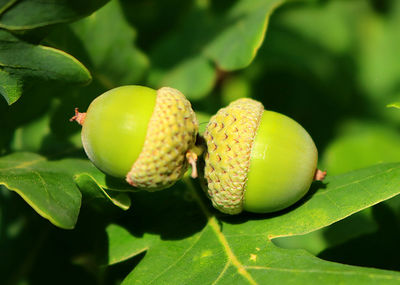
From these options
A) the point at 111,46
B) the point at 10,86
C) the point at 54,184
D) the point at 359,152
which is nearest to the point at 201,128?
the point at 111,46

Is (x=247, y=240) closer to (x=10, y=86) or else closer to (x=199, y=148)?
(x=199, y=148)

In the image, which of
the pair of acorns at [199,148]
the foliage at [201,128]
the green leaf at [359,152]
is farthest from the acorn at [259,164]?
the green leaf at [359,152]

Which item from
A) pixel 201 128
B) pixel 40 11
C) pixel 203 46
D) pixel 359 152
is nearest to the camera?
pixel 40 11

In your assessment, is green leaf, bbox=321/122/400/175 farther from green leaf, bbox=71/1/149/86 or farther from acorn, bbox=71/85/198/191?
acorn, bbox=71/85/198/191

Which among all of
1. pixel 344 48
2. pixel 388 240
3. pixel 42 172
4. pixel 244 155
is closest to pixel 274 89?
pixel 344 48

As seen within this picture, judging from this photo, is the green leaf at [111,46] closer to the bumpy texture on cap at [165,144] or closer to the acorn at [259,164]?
the bumpy texture on cap at [165,144]

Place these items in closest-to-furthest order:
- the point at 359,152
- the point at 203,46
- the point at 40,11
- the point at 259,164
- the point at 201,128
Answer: the point at 40,11 < the point at 259,164 < the point at 201,128 < the point at 203,46 < the point at 359,152
